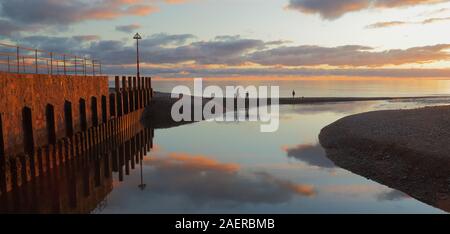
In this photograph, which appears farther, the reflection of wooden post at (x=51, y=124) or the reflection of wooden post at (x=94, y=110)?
the reflection of wooden post at (x=94, y=110)

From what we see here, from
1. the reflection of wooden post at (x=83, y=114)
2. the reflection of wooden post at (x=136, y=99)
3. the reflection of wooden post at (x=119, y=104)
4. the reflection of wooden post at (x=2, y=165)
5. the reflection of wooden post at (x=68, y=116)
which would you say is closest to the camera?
the reflection of wooden post at (x=2, y=165)

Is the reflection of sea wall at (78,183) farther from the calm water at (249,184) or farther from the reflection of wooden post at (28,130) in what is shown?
the reflection of wooden post at (28,130)

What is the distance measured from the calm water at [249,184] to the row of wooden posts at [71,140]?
314 centimetres

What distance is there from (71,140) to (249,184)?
10.2 metres

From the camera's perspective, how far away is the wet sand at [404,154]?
13.1 m

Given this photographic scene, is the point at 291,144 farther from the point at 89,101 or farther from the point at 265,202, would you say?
the point at 89,101

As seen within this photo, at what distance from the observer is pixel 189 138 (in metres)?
29.7

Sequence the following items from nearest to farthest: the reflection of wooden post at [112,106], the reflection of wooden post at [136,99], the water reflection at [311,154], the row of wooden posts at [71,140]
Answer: the row of wooden posts at [71,140]
the water reflection at [311,154]
the reflection of wooden post at [112,106]
the reflection of wooden post at [136,99]

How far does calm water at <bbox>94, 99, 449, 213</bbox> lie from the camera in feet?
41.8

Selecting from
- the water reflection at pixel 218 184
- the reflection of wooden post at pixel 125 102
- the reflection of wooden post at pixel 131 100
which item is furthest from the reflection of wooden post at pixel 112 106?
the water reflection at pixel 218 184

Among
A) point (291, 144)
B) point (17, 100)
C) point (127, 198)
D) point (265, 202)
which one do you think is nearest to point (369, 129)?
point (291, 144)

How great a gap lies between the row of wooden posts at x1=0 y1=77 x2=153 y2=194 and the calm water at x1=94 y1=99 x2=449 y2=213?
3.14 metres

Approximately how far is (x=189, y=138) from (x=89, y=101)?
9.35 metres

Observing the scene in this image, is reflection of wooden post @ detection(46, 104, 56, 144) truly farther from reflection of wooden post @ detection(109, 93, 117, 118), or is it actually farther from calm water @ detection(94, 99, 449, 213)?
reflection of wooden post @ detection(109, 93, 117, 118)
